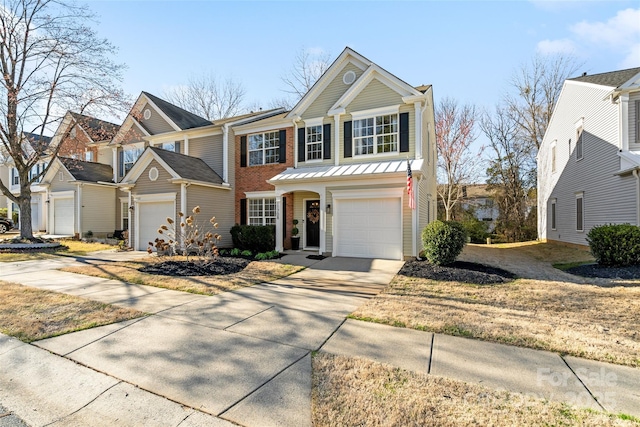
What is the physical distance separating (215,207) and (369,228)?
7528 mm

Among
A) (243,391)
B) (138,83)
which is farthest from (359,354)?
(138,83)

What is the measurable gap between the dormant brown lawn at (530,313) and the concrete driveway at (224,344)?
3.28 feet

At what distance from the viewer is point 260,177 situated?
48.7 ft

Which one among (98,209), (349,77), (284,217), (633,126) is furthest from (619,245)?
(98,209)

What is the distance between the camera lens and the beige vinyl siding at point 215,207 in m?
13.6

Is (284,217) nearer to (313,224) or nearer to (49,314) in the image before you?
(313,224)

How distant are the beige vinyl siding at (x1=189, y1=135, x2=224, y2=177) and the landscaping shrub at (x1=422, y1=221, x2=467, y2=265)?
10595 millimetres

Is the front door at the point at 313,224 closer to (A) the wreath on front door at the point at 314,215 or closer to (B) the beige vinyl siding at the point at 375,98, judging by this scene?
(A) the wreath on front door at the point at 314,215

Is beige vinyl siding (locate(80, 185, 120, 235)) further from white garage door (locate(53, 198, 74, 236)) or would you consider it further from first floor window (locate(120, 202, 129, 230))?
white garage door (locate(53, 198, 74, 236))

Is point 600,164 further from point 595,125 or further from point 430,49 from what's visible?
point 430,49

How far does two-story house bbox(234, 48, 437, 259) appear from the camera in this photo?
36.5 feet

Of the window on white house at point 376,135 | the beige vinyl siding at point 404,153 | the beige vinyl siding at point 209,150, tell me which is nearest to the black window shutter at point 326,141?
the beige vinyl siding at point 404,153

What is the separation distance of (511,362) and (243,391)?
2999 millimetres

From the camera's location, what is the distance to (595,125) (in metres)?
13.0
